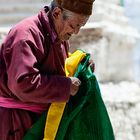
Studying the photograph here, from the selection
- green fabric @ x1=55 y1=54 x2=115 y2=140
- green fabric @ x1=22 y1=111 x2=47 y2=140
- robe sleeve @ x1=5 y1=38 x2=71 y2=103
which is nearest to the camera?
robe sleeve @ x1=5 y1=38 x2=71 y2=103

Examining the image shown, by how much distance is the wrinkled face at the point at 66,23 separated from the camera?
2910 millimetres

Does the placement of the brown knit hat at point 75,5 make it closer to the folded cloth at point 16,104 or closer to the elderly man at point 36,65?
the elderly man at point 36,65

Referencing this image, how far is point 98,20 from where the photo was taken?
646 cm

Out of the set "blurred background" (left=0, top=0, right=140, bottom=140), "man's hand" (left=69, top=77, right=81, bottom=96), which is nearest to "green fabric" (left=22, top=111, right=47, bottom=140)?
"man's hand" (left=69, top=77, right=81, bottom=96)

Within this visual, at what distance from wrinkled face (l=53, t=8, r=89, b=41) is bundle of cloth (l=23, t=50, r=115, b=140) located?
0.80 ft

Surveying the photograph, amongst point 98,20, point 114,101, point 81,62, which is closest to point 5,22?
point 98,20

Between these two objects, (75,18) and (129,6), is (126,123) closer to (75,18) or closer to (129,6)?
(129,6)

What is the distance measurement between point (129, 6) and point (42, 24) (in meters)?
4.60

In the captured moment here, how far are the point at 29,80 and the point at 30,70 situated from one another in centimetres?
5

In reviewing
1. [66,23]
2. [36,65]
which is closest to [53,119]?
[36,65]

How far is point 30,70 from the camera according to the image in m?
2.79

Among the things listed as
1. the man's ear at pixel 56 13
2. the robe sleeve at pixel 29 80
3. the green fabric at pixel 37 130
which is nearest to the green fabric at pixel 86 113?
the green fabric at pixel 37 130

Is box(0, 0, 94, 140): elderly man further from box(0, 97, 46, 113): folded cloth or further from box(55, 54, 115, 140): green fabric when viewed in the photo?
box(55, 54, 115, 140): green fabric

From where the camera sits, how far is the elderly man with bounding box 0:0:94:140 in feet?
9.20
